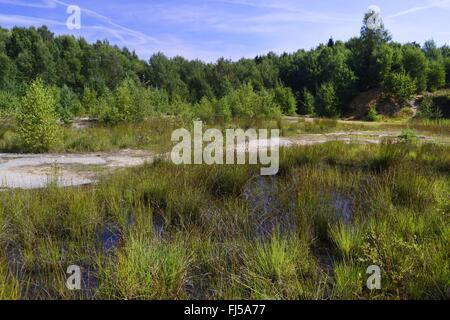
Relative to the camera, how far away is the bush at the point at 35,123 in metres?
7.69

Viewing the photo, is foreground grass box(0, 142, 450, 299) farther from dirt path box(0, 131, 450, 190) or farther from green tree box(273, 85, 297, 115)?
green tree box(273, 85, 297, 115)

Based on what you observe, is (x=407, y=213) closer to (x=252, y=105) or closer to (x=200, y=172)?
(x=200, y=172)

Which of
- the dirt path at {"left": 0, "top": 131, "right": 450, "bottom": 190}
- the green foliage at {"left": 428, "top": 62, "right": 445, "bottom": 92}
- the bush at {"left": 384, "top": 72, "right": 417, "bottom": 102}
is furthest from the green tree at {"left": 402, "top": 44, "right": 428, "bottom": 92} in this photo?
the dirt path at {"left": 0, "top": 131, "right": 450, "bottom": 190}

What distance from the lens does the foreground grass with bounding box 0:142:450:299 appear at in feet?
7.70

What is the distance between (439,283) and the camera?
231 centimetres

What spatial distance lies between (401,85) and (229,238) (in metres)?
30.5

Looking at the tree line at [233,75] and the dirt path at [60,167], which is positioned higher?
the tree line at [233,75]

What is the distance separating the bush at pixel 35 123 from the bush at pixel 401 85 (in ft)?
94.2

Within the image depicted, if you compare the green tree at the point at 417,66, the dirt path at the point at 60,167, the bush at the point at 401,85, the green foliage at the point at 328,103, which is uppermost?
the green tree at the point at 417,66

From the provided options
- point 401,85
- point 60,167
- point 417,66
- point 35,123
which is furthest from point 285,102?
point 60,167

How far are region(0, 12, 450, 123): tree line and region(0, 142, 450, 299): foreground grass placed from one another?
10.9 meters

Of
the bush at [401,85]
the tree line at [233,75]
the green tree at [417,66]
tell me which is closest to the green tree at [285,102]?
the tree line at [233,75]

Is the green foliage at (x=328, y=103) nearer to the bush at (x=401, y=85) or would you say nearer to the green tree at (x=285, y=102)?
the green tree at (x=285, y=102)
